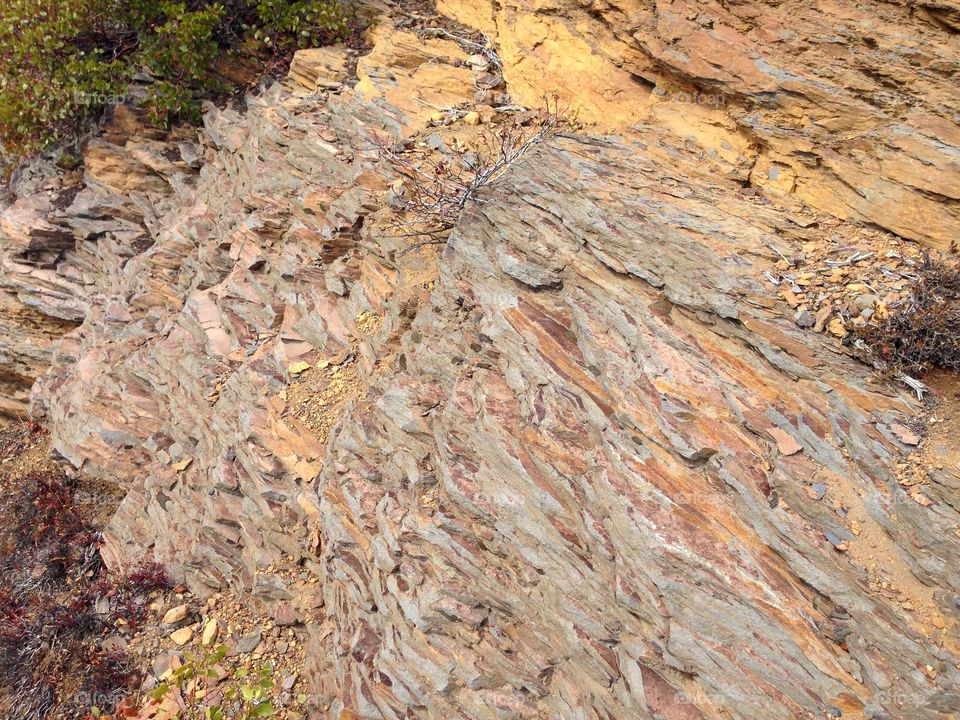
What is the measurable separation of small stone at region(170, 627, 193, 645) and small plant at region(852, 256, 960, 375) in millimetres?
7763

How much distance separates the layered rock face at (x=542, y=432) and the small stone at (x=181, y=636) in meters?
0.59

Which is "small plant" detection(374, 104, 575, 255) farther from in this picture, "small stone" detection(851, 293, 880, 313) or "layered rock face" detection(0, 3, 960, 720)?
"small stone" detection(851, 293, 880, 313)

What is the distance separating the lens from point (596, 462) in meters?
5.25

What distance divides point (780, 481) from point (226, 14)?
10.8 meters

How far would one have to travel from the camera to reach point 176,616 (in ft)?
27.2

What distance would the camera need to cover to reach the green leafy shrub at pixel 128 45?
10.2 m

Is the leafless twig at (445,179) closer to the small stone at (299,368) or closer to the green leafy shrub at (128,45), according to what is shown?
the small stone at (299,368)

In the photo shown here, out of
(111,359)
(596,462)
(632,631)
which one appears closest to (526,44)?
(596,462)

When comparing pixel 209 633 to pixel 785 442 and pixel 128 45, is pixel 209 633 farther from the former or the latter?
pixel 128 45

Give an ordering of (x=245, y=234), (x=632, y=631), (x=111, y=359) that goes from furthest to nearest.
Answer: (x=111, y=359), (x=245, y=234), (x=632, y=631)

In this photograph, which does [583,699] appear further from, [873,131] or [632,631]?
[873,131]

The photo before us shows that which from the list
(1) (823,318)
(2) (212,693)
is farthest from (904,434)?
(2) (212,693)

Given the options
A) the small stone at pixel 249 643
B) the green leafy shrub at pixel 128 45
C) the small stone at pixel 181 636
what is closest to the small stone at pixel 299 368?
the small stone at pixel 249 643

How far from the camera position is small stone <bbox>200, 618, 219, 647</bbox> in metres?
7.95
